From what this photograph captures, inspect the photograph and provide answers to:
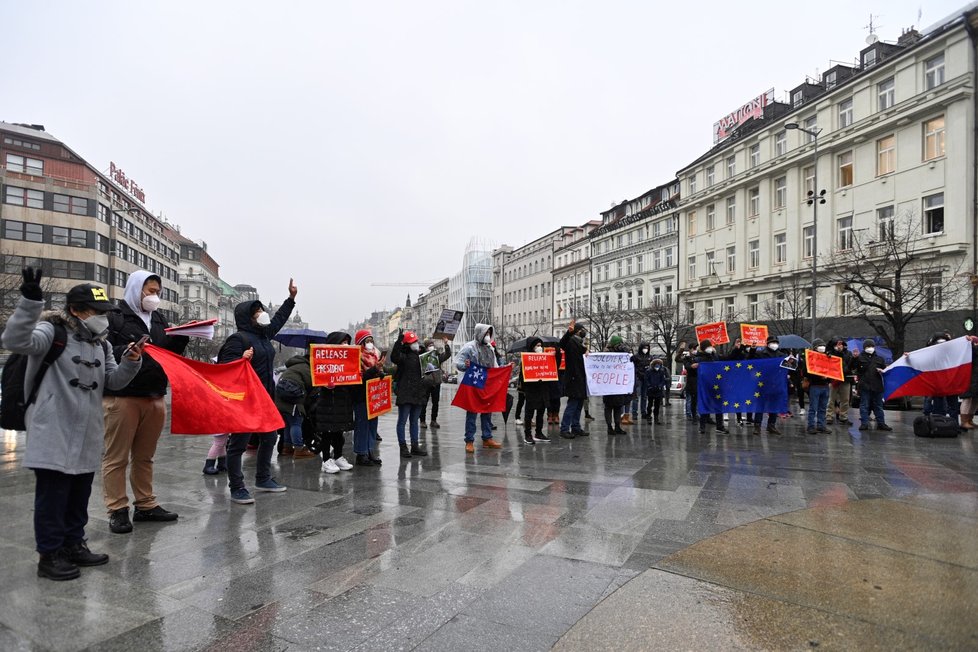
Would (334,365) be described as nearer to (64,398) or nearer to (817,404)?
(64,398)

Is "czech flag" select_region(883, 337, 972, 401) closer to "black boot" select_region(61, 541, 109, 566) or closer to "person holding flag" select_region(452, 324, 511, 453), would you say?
"person holding flag" select_region(452, 324, 511, 453)

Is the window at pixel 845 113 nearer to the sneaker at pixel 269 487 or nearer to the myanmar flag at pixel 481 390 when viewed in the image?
the myanmar flag at pixel 481 390

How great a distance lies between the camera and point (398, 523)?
5285 millimetres

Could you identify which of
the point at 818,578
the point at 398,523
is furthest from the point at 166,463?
the point at 818,578

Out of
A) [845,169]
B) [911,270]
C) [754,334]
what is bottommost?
[754,334]

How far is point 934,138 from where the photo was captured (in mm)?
33375

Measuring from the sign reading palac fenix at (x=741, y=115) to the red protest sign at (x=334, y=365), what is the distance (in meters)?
49.3

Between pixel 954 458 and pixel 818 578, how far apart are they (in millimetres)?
6795

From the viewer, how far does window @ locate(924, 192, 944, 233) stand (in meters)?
32.6

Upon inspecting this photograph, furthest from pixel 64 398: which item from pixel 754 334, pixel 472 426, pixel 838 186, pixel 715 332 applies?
pixel 838 186

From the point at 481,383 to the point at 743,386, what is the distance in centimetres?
563

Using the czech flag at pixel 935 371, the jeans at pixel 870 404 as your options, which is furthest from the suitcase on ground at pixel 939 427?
the jeans at pixel 870 404

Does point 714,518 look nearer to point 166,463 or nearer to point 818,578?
point 818,578

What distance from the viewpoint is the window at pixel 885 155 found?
117 feet
